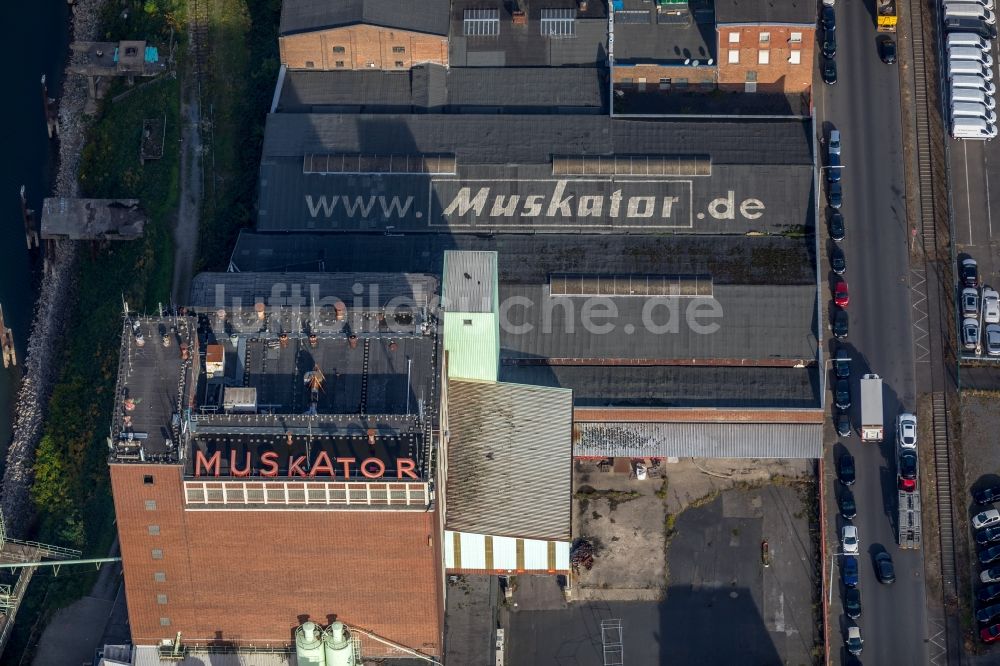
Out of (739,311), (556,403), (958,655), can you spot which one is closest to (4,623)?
(556,403)

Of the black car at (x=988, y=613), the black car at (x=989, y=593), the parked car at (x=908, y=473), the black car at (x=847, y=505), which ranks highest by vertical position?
the parked car at (x=908, y=473)

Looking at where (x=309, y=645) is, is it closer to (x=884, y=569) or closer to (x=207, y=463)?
(x=207, y=463)

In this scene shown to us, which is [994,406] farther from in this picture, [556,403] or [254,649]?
[254,649]

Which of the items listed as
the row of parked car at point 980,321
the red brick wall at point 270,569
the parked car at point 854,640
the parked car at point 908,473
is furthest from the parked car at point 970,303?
the red brick wall at point 270,569

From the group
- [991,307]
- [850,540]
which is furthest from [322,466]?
[991,307]

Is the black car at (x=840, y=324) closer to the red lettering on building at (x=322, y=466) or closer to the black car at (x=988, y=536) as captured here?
the black car at (x=988, y=536)
